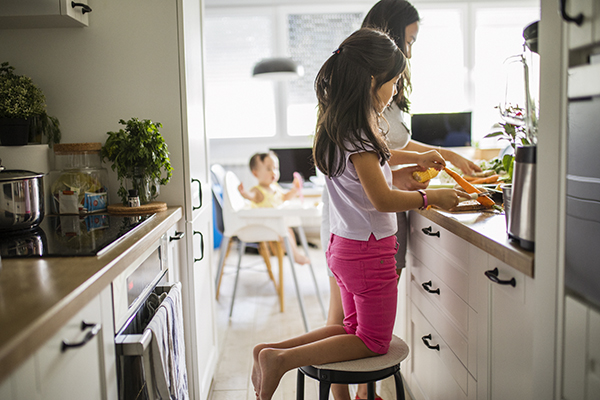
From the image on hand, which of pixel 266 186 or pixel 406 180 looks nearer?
pixel 406 180

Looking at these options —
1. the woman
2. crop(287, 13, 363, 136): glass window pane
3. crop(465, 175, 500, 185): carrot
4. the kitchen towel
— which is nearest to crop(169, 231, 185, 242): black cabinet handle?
the kitchen towel

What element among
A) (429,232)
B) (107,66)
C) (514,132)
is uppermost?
(107,66)

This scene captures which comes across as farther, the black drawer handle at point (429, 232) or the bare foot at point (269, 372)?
the black drawer handle at point (429, 232)

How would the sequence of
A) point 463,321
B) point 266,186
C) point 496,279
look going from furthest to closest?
1. point 266,186
2. point 463,321
3. point 496,279

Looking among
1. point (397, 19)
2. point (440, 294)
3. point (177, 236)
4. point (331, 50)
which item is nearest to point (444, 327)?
point (440, 294)

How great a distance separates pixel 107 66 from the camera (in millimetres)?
1763

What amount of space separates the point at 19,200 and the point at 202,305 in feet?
3.13

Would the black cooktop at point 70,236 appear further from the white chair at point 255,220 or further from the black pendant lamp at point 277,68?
the black pendant lamp at point 277,68

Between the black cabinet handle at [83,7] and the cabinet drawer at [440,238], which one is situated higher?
the black cabinet handle at [83,7]

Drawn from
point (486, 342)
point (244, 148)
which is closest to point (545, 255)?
point (486, 342)

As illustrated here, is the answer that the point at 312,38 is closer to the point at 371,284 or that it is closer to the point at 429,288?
the point at 429,288

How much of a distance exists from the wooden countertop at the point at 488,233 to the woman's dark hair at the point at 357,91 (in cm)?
28

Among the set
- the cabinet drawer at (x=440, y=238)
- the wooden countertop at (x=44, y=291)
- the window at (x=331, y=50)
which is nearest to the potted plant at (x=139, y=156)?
the wooden countertop at (x=44, y=291)

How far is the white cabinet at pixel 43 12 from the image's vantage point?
5.05ft
